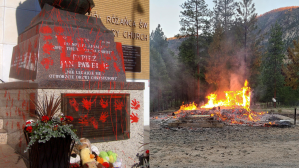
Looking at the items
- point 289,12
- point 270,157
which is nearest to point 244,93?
point 270,157

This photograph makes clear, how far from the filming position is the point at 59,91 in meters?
4.20

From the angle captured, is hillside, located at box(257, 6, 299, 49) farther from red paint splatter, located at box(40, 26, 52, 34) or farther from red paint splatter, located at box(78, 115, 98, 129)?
red paint splatter, located at box(40, 26, 52, 34)

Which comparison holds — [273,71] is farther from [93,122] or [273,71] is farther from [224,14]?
[93,122]

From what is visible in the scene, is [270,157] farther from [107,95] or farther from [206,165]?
[107,95]

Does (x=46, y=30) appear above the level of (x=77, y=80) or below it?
above

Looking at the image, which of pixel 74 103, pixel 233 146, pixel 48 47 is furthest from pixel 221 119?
pixel 48 47

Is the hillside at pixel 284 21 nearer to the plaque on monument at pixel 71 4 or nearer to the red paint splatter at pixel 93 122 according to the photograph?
the red paint splatter at pixel 93 122

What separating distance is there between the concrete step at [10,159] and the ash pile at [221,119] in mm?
2295

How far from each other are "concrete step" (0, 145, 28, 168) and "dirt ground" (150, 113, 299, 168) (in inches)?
74.8

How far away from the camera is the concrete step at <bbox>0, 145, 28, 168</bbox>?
3921 mm

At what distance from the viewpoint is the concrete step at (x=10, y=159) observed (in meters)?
3.92

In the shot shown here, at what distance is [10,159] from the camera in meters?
4.14

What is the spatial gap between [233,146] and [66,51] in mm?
2902

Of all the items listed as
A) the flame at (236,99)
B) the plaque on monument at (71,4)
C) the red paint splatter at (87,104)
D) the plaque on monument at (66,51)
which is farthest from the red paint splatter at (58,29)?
the flame at (236,99)
